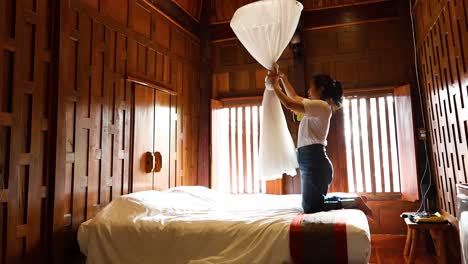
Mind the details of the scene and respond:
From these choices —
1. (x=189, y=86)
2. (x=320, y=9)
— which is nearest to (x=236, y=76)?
(x=189, y=86)

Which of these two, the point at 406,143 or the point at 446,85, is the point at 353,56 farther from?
the point at 446,85

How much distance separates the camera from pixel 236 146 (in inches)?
165

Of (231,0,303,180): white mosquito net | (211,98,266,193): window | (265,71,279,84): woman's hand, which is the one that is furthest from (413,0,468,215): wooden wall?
(211,98,266,193): window

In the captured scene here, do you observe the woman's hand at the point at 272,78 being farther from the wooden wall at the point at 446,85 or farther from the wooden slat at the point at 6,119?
the wooden slat at the point at 6,119

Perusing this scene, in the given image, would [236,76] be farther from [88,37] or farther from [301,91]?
[88,37]

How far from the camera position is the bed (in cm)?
176

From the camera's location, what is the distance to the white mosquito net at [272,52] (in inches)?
95.3

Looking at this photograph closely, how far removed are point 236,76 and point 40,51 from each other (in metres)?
2.48

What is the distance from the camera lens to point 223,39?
14.1ft

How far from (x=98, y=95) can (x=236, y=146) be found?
1968 mm

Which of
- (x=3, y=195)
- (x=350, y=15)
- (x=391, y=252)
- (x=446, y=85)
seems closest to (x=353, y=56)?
(x=350, y=15)

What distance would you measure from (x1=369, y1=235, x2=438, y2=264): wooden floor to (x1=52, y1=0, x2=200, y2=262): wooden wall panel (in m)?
2.10

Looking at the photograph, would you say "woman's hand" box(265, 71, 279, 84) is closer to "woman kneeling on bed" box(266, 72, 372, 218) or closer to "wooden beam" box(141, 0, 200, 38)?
"woman kneeling on bed" box(266, 72, 372, 218)

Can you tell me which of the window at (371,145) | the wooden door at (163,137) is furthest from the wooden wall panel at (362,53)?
the wooden door at (163,137)
